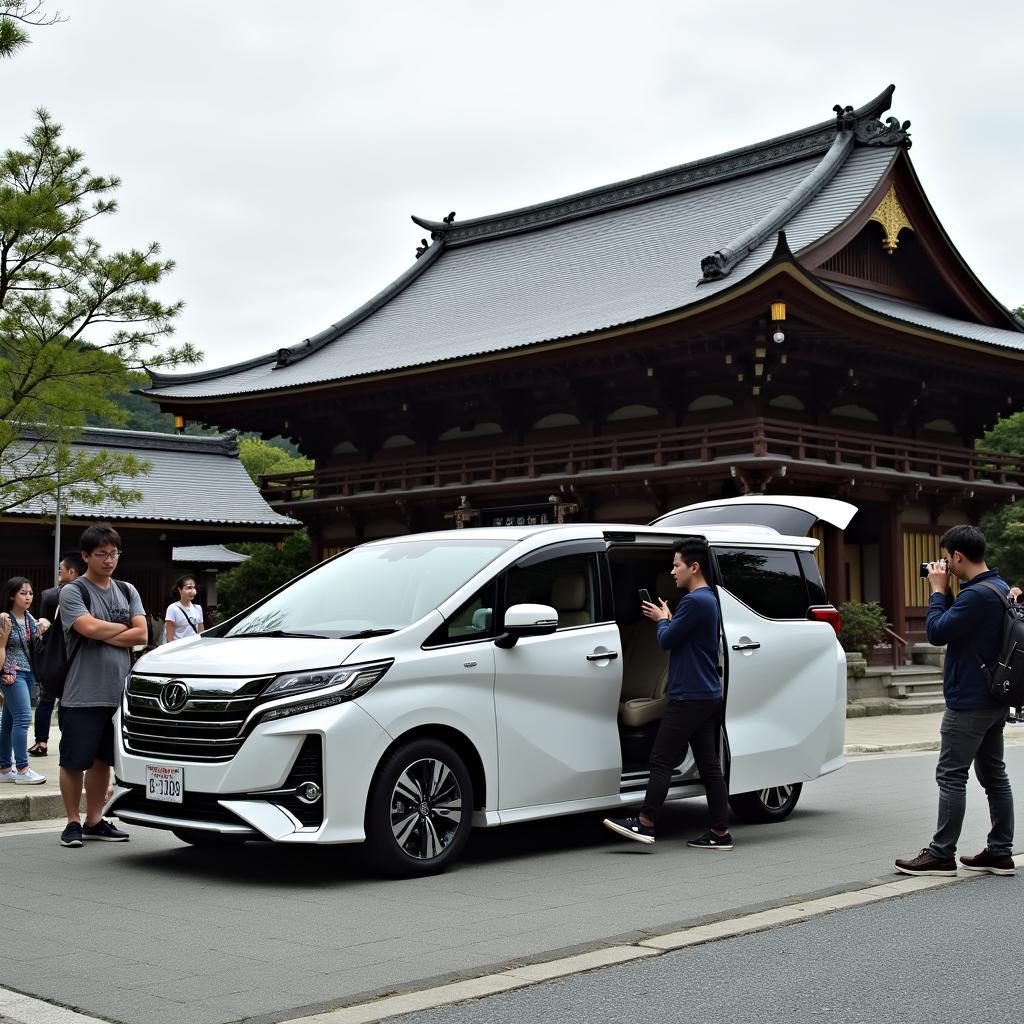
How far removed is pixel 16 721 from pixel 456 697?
4.65 metres

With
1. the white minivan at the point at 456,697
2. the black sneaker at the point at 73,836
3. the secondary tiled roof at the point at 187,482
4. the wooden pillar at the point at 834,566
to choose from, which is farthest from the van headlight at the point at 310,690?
the secondary tiled roof at the point at 187,482

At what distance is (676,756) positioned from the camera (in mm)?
7945

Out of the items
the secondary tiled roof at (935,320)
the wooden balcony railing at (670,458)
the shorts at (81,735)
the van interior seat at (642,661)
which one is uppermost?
the secondary tiled roof at (935,320)

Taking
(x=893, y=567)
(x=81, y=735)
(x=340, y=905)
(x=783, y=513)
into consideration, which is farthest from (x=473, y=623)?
(x=893, y=567)

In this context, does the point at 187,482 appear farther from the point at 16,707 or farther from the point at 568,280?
the point at 16,707

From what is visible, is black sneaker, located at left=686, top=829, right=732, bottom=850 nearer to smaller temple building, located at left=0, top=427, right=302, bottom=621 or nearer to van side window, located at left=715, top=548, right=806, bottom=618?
van side window, located at left=715, top=548, right=806, bottom=618

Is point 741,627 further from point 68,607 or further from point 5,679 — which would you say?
point 5,679

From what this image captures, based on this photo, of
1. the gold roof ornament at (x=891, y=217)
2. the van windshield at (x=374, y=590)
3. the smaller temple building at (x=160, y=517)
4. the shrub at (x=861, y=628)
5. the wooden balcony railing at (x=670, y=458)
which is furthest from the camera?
the smaller temple building at (x=160, y=517)

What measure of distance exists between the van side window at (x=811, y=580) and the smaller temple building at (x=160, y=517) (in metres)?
17.6

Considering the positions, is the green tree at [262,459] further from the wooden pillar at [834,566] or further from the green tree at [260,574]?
the wooden pillar at [834,566]

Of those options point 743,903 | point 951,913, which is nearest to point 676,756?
point 743,903

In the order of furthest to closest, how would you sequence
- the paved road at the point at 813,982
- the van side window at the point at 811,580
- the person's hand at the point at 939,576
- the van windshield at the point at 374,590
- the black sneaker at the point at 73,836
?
the van side window at the point at 811,580
the black sneaker at the point at 73,836
the van windshield at the point at 374,590
the person's hand at the point at 939,576
the paved road at the point at 813,982

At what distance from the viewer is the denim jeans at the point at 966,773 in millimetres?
6941

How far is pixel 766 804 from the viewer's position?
9250mm
